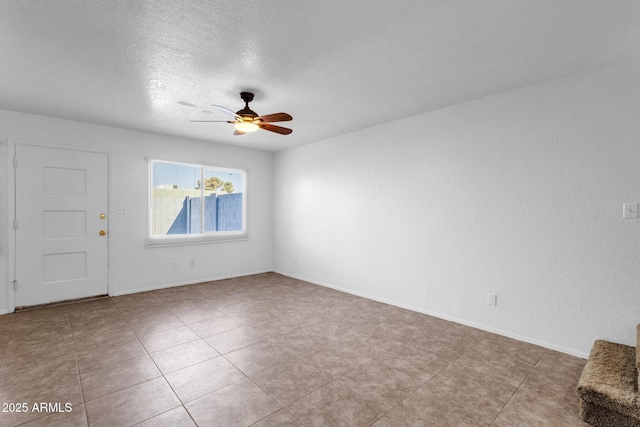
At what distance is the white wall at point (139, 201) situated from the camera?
146 inches

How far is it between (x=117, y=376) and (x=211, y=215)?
346cm

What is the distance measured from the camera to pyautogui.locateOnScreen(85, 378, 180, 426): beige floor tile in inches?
70.7

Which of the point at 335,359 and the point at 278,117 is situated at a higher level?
the point at 278,117

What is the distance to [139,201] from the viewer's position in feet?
15.2

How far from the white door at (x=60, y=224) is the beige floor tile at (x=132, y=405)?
9.46 feet

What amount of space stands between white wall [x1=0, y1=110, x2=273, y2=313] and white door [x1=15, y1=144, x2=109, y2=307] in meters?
0.11

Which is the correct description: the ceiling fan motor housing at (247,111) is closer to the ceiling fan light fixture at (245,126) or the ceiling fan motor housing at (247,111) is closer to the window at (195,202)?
the ceiling fan light fixture at (245,126)

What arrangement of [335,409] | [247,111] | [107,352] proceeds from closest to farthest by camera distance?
[335,409]
[107,352]
[247,111]

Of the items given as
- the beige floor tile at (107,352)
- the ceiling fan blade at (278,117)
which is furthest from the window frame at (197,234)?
the ceiling fan blade at (278,117)

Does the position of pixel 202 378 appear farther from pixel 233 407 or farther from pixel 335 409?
pixel 335 409

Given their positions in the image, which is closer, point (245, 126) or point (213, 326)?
point (245, 126)

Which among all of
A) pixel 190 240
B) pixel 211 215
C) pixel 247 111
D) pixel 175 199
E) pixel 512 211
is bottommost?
pixel 190 240

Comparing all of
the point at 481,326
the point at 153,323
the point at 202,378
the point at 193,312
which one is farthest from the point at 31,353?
the point at 481,326

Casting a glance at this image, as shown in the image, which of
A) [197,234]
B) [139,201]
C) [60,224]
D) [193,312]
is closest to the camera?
[193,312]
